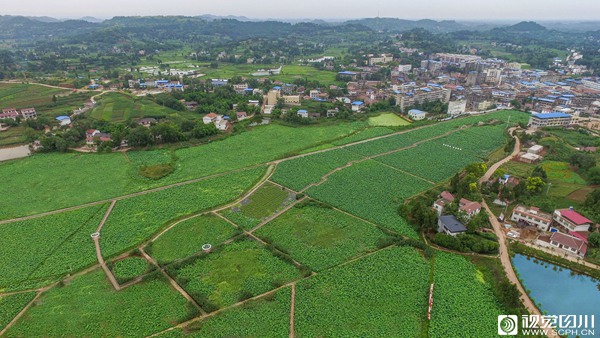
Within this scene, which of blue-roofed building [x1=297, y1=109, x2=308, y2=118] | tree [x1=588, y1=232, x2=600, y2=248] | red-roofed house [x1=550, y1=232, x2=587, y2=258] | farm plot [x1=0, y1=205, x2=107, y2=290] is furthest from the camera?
blue-roofed building [x1=297, y1=109, x2=308, y2=118]

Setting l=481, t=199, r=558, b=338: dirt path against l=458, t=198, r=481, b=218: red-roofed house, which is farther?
l=458, t=198, r=481, b=218: red-roofed house

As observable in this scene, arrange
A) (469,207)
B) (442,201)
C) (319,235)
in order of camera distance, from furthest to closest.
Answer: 1. (442,201)
2. (469,207)
3. (319,235)

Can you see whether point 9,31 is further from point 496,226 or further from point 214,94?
point 496,226

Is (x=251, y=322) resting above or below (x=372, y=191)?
below

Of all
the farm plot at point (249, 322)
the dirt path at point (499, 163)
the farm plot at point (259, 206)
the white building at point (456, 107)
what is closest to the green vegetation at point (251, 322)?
the farm plot at point (249, 322)

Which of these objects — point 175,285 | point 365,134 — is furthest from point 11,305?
point 365,134

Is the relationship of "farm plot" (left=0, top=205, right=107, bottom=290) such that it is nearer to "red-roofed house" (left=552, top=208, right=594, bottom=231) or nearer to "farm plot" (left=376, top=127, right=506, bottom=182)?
"farm plot" (left=376, top=127, right=506, bottom=182)

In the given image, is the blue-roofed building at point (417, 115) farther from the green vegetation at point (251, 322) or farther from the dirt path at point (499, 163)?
the green vegetation at point (251, 322)

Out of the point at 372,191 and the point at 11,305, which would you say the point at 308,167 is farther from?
the point at 11,305

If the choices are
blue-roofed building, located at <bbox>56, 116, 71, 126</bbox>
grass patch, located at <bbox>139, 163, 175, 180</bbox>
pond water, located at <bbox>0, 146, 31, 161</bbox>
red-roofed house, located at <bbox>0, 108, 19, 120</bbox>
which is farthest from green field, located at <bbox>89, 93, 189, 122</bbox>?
grass patch, located at <bbox>139, 163, 175, 180</bbox>
